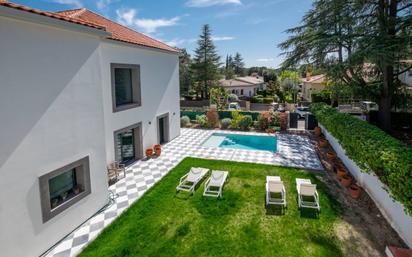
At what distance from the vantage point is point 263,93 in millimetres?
54562

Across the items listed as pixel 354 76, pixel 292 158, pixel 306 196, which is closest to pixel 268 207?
pixel 306 196

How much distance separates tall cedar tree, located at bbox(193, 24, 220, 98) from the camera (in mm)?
45344

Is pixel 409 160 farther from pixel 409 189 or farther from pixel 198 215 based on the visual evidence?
pixel 198 215

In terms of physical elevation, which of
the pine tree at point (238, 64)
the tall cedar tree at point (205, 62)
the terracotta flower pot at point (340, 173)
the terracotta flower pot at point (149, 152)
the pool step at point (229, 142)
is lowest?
the terracotta flower pot at point (340, 173)

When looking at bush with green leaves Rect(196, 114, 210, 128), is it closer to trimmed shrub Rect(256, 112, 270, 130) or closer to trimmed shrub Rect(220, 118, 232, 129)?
trimmed shrub Rect(220, 118, 232, 129)

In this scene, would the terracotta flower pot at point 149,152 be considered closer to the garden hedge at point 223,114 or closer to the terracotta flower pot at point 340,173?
the terracotta flower pot at point 340,173

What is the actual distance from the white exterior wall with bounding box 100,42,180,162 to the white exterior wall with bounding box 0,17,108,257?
11.2 ft

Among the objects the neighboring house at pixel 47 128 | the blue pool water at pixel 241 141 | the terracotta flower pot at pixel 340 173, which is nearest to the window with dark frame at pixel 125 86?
the neighboring house at pixel 47 128

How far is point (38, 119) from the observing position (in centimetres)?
649

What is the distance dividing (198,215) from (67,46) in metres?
7.30

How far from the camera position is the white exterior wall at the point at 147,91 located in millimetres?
11906

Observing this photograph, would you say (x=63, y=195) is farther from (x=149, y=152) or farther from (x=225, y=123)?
(x=225, y=123)

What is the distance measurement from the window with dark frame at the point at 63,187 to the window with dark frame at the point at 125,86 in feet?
15.6

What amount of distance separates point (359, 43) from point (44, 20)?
16410mm
